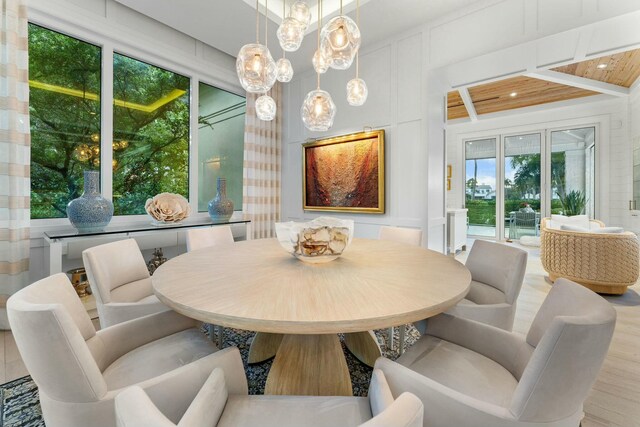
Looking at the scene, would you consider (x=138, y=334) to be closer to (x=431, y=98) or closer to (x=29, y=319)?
(x=29, y=319)

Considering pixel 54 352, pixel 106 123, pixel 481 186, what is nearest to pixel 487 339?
pixel 54 352

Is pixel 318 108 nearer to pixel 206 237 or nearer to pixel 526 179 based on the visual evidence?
Answer: pixel 206 237

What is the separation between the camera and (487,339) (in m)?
1.12

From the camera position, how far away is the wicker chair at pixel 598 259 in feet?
9.89

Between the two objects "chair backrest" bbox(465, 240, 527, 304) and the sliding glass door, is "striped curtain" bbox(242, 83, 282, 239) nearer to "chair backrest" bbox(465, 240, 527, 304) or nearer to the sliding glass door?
"chair backrest" bbox(465, 240, 527, 304)

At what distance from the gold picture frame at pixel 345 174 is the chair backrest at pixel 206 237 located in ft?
5.68

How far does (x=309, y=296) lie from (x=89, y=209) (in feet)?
7.93

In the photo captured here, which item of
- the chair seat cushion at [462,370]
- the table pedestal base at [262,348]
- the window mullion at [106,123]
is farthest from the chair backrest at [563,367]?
the window mullion at [106,123]

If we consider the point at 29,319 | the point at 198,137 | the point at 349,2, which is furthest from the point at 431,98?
the point at 29,319

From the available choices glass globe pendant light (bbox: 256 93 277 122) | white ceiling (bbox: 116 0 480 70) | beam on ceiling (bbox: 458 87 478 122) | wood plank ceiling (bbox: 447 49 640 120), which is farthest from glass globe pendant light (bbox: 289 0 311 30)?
wood plank ceiling (bbox: 447 49 640 120)

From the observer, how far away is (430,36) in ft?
10.00

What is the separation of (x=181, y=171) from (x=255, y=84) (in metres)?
2.13

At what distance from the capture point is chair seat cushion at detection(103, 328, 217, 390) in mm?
993

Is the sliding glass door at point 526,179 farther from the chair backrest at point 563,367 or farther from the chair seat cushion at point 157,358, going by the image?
the chair seat cushion at point 157,358
